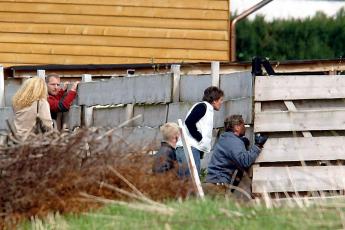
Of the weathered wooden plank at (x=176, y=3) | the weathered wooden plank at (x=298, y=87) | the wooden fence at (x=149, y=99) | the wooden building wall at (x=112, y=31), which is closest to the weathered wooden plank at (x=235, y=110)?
the wooden fence at (x=149, y=99)

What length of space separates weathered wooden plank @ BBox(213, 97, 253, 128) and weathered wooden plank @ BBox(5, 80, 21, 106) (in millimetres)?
4020

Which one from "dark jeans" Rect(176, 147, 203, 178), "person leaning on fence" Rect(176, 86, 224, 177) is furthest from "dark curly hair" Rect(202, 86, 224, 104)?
"dark jeans" Rect(176, 147, 203, 178)

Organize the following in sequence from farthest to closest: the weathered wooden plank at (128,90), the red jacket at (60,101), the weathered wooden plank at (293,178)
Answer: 1. the red jacket at (60,101)
2. the weathered wooden plank at (128,90)
3. the weathered wooden plank at (293,178)

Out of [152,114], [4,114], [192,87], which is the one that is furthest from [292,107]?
[4,114]

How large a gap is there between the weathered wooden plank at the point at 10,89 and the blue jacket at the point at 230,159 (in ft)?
18.1

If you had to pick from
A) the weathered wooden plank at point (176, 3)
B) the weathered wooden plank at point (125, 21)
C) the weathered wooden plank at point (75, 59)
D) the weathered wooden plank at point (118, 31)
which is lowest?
the weathered wooden plank at point (75, 59)

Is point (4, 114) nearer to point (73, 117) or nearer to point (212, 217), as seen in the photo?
point (73, 117)

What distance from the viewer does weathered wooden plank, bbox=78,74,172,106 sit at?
15969mm

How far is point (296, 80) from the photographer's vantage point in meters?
13.3

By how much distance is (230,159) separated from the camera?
13188 mm

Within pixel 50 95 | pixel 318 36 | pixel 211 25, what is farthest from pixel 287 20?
pixel 50 95

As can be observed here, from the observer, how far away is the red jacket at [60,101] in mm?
16203

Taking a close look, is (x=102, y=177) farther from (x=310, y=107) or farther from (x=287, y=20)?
(x=287, y=20)

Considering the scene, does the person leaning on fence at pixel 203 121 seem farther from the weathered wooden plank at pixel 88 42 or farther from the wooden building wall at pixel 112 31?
the weathered wooden plank at pixel 88 42
